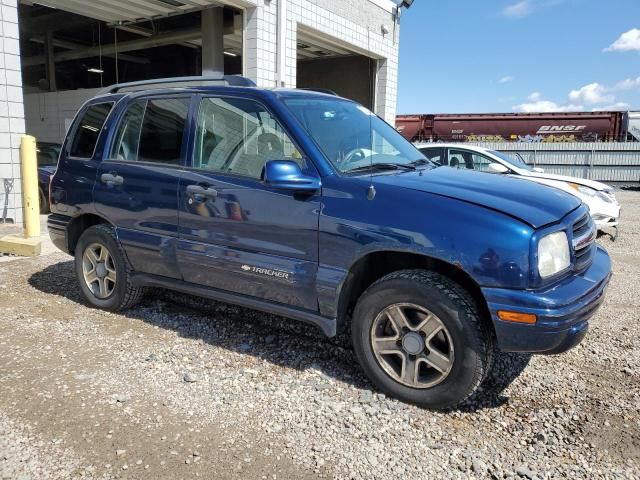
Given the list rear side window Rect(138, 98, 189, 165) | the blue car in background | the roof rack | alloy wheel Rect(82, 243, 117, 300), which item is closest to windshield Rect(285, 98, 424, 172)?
the roof rack

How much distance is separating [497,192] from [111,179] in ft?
10.3

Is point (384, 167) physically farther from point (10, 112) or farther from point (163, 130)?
point (10, 112)

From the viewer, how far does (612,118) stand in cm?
2467

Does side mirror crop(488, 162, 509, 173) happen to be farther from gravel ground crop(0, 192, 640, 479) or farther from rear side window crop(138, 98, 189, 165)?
rear side window crop(138, 98, 189, 165)

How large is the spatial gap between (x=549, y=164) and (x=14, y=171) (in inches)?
794

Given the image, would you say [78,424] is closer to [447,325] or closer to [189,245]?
[189,245]

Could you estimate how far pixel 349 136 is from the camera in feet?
13.0

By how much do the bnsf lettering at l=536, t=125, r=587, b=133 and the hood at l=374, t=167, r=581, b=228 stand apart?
24234mm

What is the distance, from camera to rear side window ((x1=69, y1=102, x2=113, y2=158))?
485 centimetres

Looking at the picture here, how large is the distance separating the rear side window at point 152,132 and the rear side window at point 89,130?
0.28 m

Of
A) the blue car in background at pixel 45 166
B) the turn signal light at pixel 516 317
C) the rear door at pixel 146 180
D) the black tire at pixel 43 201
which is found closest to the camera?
the turn signal light at pixel 516 317

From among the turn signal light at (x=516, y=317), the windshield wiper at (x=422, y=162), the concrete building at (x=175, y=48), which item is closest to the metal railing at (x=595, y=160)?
the concrete building at (x=175, y=48)

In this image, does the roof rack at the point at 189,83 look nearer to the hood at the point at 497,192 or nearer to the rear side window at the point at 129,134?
the rear side window at the point at 129,134

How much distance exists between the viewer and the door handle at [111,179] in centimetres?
450
